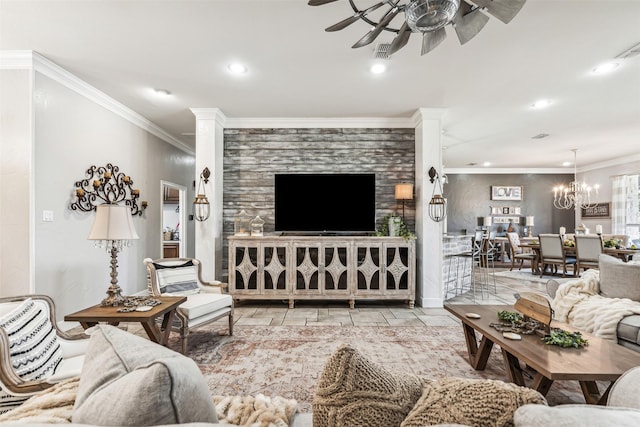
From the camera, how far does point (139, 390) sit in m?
0.66

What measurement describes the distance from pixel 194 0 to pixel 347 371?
8.46 feet

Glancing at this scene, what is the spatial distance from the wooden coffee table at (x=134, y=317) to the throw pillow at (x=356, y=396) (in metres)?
1.85

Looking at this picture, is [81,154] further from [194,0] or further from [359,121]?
[359,121]

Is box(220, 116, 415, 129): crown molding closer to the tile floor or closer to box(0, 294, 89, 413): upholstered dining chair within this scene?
the tile floor

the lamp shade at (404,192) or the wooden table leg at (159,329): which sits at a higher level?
the lamp shade at (404,192)

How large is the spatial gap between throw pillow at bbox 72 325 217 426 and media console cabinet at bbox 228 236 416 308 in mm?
3459

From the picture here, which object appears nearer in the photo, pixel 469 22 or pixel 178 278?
pixel 469 22

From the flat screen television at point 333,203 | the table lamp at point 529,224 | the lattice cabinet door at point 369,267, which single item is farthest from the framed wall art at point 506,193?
the lattice cabinet door at point 369,267

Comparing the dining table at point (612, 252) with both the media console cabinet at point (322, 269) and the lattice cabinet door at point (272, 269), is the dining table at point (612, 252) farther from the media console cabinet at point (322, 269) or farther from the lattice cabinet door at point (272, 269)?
the lattice cabinet door at point (272, 269)

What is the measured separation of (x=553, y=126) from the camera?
199 inches

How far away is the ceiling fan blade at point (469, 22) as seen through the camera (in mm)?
1763

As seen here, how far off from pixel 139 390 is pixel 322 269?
12.0 ft

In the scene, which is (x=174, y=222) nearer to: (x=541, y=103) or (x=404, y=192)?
(x=404, y=192)

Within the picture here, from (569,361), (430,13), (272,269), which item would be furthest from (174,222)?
(569,361)
